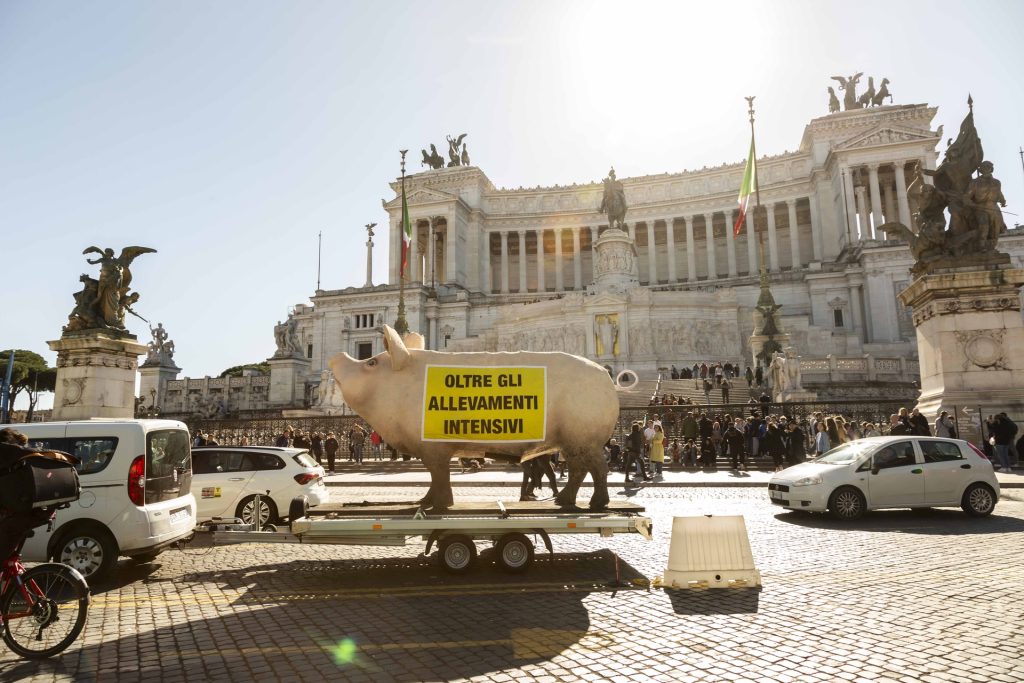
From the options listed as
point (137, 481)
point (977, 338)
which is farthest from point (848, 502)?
point (137, 481)

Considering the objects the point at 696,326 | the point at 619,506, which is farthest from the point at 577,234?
the point at 619,506

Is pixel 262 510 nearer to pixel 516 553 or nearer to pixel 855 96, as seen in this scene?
pixel 516 553

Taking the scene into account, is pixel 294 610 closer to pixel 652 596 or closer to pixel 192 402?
pixel 652 596

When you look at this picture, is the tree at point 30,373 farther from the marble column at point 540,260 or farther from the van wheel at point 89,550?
the van wheel at point 89,550

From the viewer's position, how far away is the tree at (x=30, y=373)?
60.6m

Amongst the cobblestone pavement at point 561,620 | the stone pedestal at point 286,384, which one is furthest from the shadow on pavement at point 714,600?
the stone pedestal at point 286,384

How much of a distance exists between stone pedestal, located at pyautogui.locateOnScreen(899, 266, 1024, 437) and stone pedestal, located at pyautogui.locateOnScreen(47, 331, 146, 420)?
Result: 73.2 ft

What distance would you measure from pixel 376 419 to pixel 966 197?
17449 mm

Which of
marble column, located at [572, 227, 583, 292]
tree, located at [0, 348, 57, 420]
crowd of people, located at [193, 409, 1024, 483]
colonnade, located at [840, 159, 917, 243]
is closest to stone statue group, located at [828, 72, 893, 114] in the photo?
colonnade, located at [840, 159, 917, 243]

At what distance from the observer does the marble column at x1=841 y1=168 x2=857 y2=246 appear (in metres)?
60.6

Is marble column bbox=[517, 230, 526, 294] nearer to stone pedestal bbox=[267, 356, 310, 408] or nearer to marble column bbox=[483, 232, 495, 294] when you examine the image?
marble column bbox=[483, 232, 495, 294]

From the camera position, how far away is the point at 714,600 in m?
6.42

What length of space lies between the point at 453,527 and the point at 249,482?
5688mm

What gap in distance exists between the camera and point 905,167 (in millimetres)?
62281
